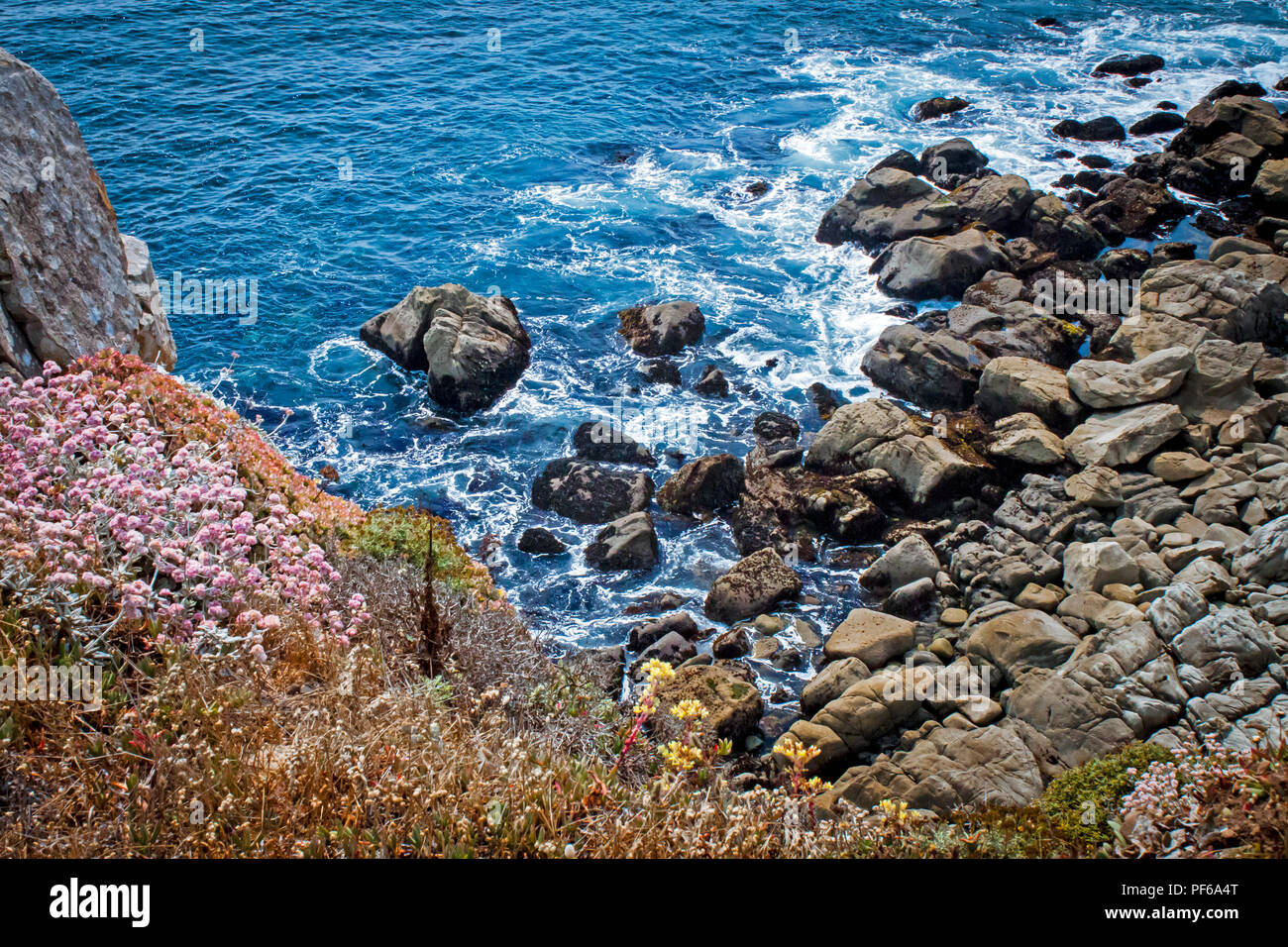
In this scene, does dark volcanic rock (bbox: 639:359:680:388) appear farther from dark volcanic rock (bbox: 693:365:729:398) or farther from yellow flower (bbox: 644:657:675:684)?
yellow flower (bbox: 644:657:675:684)

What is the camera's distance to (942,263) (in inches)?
984

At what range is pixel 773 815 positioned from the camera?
5625 millimetres

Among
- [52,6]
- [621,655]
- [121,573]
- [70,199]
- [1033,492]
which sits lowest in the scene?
[621,655]

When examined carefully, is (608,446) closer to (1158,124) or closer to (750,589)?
(750,589)

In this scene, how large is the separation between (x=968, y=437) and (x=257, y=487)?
15383 millimetres

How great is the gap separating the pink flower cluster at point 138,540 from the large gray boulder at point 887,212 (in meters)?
24.1

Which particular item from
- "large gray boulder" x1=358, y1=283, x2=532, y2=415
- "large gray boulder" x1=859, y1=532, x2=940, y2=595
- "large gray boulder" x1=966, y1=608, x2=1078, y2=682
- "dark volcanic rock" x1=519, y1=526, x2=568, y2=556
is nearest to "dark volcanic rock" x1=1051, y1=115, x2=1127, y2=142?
"large gray boulder" x1=358, y1=283, x2=532, y2=415

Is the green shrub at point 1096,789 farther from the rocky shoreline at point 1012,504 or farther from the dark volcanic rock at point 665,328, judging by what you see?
the dark volcanic rock at point 665,328

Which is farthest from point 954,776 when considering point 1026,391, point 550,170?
point 550,170

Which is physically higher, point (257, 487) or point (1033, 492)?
point (257, 487)

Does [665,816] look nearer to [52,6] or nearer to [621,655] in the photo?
[621,655]

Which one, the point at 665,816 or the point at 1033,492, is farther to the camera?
the point at 1033,492

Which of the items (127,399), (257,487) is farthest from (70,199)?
(257,487)
